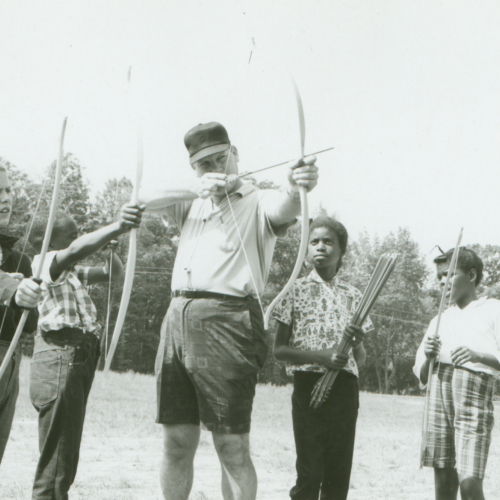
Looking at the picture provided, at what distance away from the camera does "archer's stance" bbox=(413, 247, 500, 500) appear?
3746 mm

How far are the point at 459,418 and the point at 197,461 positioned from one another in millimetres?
3288

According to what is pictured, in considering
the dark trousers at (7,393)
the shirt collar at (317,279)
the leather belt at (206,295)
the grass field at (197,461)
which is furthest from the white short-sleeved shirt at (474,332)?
the dark trousers at (7,393)

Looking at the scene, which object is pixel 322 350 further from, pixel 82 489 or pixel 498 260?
pixel 498 260

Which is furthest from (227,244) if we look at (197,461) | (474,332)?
(197,461)

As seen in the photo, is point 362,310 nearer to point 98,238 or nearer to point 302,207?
point 302,207

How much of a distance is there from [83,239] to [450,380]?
8.28ft

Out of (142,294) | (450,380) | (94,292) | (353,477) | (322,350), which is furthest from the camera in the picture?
(142,294)

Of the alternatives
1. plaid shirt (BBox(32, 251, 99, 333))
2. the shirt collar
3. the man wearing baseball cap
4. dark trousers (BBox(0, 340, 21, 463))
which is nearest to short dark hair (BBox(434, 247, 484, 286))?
the shirt collar

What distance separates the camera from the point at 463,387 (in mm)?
3936

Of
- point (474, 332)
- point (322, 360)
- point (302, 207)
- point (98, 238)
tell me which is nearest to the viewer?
point (302, 207)

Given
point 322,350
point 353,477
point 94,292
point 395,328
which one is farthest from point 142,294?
point 322,350

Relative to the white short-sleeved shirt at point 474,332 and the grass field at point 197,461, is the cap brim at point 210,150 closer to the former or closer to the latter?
the grass field at point 197,461

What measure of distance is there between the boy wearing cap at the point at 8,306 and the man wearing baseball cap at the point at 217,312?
2.35 feet

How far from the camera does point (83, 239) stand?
300 cm
